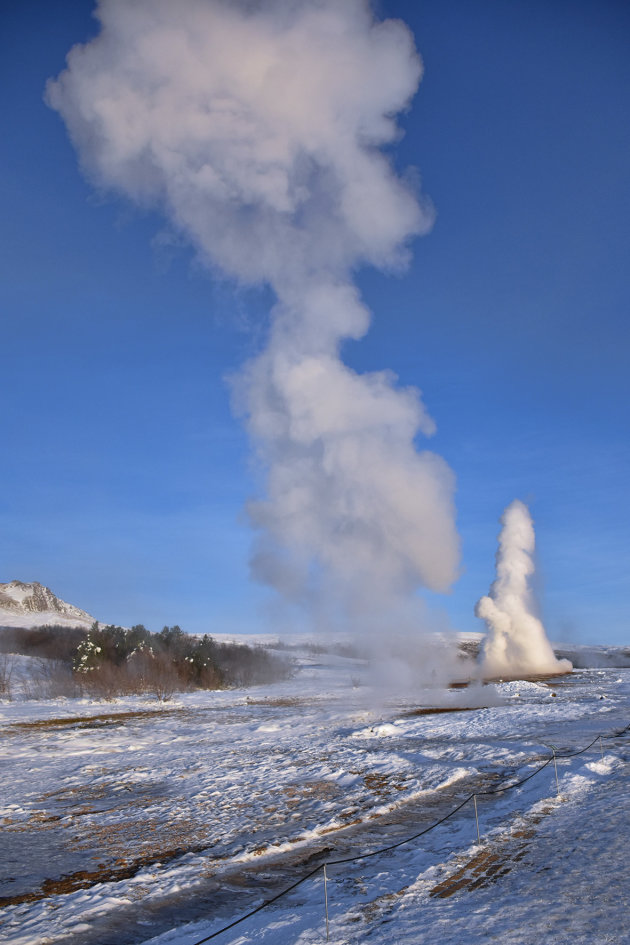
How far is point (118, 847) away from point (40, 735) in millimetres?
19686

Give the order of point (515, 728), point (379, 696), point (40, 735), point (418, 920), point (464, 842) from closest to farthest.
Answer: point (418, 920) → point (464, 842) → point (515, 728) → point (40, 735) → point (379, 696)

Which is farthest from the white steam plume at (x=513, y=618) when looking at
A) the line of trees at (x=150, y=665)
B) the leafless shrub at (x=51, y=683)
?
the leafless shrub at (x=51, y=683)

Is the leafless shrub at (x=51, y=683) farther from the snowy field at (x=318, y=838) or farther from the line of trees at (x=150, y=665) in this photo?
the snowy field at (x=318, y=838)

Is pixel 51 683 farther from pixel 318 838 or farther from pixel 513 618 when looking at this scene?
pixel 318 838

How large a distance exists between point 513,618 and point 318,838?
65.2 meters

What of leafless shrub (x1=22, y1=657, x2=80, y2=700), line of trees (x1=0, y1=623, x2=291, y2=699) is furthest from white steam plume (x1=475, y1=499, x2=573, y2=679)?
leafless shrub (x1=22, y1=657, x2=80, y2=700)

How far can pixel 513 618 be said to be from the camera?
72.2m

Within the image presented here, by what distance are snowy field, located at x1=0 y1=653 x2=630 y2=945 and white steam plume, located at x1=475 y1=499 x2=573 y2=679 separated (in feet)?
153

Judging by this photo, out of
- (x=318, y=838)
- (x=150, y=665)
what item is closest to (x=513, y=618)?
(x=150, y=665)

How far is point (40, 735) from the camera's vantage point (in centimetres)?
2862

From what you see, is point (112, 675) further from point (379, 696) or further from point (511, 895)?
point (511, 895)

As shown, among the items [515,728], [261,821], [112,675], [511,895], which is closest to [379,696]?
[515,728]

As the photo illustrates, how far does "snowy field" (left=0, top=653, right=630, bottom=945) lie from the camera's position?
784 cm

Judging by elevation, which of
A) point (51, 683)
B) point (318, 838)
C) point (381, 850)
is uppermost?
point (381, 850)
